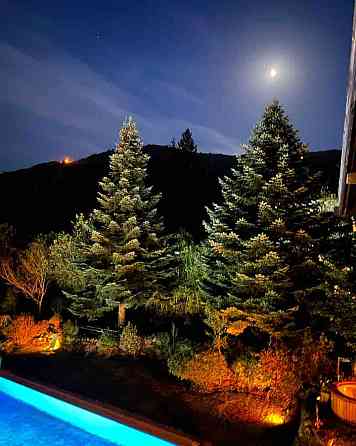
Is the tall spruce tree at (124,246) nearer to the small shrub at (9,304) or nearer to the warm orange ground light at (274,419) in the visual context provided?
the small shrub at (9,304)

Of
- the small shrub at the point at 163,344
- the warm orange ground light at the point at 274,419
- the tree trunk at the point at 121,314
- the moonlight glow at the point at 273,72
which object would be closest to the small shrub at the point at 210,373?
the warm orange ground light at the point at 274,419

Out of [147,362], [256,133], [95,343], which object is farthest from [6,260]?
[256,133]

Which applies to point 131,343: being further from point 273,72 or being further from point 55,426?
point 273,72

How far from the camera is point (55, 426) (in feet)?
22.1

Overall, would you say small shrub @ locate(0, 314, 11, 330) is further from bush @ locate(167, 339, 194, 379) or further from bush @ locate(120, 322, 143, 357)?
bush @ locate(167, 339, 194, 379)

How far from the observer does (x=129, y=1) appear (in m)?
12.9

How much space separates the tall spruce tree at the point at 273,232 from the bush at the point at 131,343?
2.57m

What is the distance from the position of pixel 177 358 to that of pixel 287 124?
7718 millimetres

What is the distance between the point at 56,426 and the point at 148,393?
1.93m

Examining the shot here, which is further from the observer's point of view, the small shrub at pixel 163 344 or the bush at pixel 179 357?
the small shrub at pixel 163 344

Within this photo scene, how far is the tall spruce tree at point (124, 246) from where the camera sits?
11.9 m

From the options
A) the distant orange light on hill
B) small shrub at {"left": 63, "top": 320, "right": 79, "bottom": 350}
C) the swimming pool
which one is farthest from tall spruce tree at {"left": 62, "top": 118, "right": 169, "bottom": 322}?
the distant orange light on hill

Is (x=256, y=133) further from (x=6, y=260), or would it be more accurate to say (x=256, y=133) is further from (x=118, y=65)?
(x=6, y=260)

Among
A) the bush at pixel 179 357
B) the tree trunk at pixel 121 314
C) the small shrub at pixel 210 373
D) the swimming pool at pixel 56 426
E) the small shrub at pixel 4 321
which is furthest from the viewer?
the tree trunk at pixel 121 314
